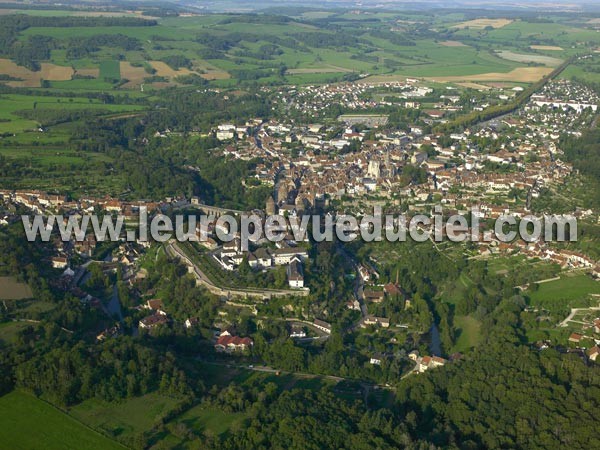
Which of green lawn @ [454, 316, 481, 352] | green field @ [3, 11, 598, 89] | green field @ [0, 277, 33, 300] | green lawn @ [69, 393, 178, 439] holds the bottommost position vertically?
green lawn @ [454, 316, 481, 352]

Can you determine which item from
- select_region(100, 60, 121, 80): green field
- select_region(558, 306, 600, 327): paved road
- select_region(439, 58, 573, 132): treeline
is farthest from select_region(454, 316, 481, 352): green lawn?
select_region(100, 60, 121, 80): green field

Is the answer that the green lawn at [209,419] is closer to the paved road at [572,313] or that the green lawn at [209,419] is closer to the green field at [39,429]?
the green field at [39,429]

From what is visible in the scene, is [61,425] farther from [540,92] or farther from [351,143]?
[540,92]

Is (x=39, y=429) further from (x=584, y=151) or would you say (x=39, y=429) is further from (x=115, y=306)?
(x=584, y=151)

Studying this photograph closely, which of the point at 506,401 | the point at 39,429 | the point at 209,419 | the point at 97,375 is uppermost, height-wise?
the point at 506,401

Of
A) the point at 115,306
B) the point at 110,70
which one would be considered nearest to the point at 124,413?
the point at 115,306

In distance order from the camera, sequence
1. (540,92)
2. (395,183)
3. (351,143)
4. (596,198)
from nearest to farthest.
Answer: (596,198) → (395,183) → (351,143) → (540,92)

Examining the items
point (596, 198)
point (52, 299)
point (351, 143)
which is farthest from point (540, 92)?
point (52, 299)

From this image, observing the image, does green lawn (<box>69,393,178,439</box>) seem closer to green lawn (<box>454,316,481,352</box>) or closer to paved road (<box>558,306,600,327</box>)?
green lawn (<box>454,316,481,352</box>)
